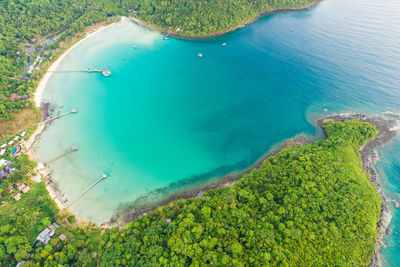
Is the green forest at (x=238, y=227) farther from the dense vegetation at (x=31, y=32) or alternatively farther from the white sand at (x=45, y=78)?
the dense vegetation at (x=31, y=32)

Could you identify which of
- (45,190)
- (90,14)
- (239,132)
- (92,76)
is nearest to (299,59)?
(239,132)

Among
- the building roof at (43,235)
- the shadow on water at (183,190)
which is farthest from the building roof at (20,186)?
the shadow on water at (183,190)

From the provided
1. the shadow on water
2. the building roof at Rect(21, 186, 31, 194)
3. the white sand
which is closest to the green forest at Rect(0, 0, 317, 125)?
the white sand

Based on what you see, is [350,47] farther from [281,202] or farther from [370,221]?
[281,202]

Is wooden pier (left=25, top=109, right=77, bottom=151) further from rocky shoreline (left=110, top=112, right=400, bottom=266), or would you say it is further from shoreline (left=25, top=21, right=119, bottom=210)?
rocky shoreline (left=110, top=112, right=400, bottom=266)

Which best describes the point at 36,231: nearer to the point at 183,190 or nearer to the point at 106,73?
the point at 183,190
